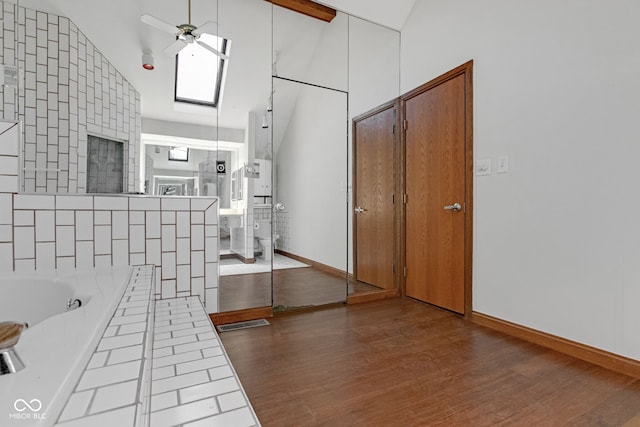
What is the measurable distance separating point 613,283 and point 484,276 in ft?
2.47

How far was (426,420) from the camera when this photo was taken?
120cm

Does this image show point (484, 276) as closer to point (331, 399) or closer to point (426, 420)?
point (426, 420)

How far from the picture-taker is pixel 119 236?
182 centimetres

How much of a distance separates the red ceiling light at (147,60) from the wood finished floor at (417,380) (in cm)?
185

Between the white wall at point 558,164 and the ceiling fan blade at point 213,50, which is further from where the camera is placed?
the ceiling fan blade at point 213,50

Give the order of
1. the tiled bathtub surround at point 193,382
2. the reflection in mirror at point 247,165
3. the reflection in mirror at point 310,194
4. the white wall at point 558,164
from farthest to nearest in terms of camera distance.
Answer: the reflection in mirror at point 310,194, the reflection in mirror at point 247,165, the white wall at point 558,164, the tiled bathtub surround at point 193,382

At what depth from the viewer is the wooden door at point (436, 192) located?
8.19ft

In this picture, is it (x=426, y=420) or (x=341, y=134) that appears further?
(x=341, y=134)

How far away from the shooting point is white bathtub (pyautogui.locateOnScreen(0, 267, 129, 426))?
0.49 metres

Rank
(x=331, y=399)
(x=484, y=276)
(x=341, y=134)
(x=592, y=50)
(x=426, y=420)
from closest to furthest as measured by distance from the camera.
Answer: (x=426, y=420)
(x=331, y=399)
(x=592, y=50)
(x=484, y=276)
(x=341, y=134)

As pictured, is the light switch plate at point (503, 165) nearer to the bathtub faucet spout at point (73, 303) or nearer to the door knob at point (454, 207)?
the door knob at point (454, 207)

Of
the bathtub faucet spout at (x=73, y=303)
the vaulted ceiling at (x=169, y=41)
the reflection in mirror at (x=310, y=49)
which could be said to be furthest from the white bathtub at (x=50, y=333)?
the reflection in mirror at (x=310, y=49)

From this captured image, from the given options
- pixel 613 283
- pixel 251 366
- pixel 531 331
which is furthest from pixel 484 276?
pixel 251 366

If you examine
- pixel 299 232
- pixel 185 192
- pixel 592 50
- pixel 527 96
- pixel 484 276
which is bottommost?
pixel 484 276
